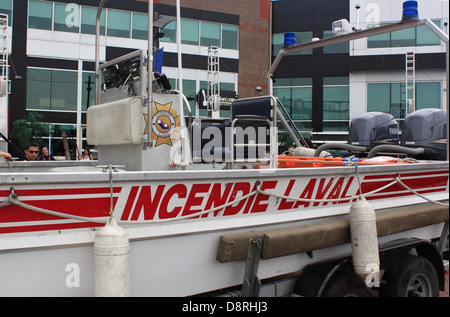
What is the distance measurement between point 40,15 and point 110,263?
23.7 meters

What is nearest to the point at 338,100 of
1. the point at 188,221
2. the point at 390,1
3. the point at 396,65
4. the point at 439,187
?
the point at 396,65

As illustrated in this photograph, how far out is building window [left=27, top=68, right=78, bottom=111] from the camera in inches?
882

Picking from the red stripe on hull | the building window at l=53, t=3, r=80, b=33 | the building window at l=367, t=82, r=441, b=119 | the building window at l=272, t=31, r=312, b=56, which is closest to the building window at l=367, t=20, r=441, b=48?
the building window at l=367, t=82, r=441, b=119

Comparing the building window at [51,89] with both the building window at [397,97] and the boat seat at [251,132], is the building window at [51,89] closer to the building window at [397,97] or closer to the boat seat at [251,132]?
the building window at [397,97]

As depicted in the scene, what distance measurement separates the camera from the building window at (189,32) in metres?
25.2

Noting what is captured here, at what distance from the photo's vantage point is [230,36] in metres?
27.6

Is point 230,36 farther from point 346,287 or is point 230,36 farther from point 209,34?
point 346,287

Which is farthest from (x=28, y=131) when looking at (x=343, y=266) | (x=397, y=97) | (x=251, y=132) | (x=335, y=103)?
(x=397, y=97)

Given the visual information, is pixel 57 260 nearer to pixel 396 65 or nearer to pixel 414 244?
pixel 414 244

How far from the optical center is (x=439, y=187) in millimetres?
4273

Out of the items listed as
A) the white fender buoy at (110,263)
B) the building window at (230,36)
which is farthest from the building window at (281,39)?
the white fender buoy at (110,263)

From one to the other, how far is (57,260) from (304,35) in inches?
1135

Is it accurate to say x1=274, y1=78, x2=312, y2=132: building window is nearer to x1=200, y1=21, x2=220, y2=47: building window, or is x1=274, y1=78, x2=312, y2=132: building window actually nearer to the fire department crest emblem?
x1=200, y1=21, x2=220, y2=47: building window
